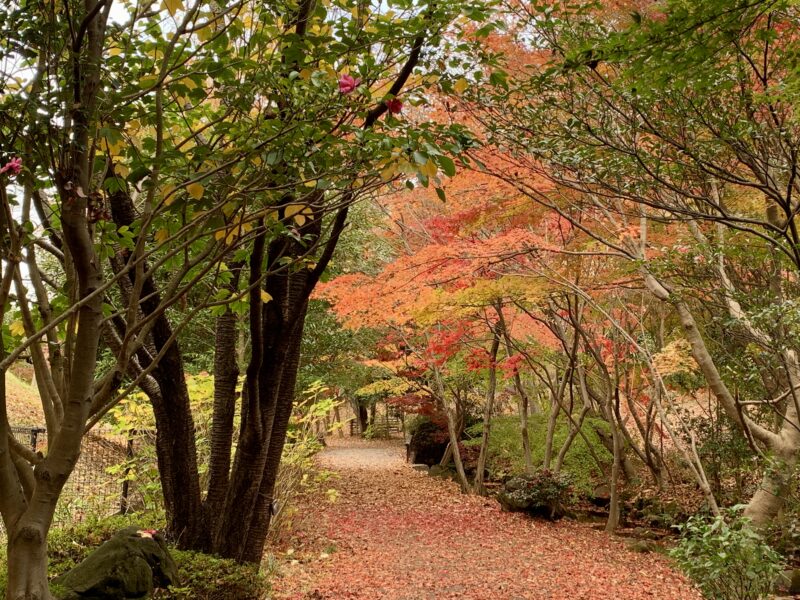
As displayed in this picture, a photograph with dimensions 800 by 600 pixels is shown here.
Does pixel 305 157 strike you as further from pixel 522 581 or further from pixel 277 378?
pixel 522 581

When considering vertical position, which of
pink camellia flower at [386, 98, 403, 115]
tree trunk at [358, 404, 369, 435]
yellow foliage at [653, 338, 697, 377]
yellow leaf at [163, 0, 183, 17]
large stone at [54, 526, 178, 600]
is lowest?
tree trunk at [358, 404, 369, 435]

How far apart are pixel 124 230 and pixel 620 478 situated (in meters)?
10.2

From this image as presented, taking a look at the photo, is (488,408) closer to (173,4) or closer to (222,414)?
(222,414)

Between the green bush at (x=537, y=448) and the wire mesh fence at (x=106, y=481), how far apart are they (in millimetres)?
7628

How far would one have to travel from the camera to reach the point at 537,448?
41.9 feet

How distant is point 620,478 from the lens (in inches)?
429

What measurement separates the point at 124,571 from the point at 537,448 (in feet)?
34.0

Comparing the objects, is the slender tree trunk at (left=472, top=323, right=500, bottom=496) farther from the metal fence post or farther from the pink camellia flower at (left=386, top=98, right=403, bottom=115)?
the pink camellia flower at (left=386, top=98, right=403, bottom=115)

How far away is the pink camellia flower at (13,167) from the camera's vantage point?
1.98 metres

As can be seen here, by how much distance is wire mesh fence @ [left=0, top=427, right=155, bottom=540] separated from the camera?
6.80 m

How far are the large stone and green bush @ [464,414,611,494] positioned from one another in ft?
28.7

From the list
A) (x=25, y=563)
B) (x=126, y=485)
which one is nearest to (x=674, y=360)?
(x=126, y=485)

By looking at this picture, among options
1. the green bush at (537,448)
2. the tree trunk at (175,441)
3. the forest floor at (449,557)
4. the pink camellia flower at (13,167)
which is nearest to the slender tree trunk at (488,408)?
the forest floor at (449,557)

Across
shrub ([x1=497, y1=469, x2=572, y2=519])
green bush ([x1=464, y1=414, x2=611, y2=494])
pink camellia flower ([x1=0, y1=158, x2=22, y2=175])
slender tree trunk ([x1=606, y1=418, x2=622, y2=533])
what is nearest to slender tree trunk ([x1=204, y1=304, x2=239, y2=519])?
pink camellia flower ([x1=0, y1=158, x2=22, y2=175])
